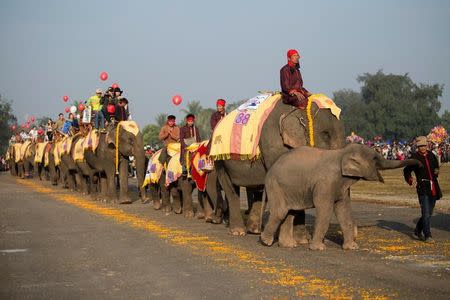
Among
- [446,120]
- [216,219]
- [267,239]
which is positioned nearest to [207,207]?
[216,219]

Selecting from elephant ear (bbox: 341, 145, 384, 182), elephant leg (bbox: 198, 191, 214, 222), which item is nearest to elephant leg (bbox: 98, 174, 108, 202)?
elephant leg (bbox: 198, 191, 214, 222)

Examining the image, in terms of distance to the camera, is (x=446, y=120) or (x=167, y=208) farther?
(x=446, y=120)

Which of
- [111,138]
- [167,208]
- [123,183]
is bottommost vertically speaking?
[167,208]

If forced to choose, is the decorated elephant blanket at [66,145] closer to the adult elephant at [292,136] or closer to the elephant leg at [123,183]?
the elephant leg at [123,183]

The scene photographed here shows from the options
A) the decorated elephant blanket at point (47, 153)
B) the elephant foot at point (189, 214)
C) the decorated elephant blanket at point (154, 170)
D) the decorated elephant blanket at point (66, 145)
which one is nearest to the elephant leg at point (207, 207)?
the elephant foot at point (189, 214)

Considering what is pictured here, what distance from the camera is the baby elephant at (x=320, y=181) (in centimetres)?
1202

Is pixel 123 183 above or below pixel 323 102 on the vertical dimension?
below

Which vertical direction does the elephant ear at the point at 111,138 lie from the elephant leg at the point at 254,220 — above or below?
above

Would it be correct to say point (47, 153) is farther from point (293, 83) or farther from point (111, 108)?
point (293, 83)

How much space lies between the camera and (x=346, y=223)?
39.9 ft

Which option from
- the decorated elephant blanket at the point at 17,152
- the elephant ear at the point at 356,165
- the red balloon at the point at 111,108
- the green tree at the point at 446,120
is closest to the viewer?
the elephant ear at the point at 356,165

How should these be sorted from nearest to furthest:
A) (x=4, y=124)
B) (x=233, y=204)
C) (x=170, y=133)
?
(x=233, y=204)
(x=170, y=133)
(x=4, y=124)

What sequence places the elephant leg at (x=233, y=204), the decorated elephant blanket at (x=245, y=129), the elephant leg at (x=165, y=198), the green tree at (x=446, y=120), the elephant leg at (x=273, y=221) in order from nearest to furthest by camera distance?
1. the elephant leg at (x=273, y=221)
2. the decorated elephant blanket at (x=245, y=129)
3. the elephant leg at (x=233, y=204)
4. the elephant leg at (x=165, y=198)
5. the green tree at (x=446, y=120)

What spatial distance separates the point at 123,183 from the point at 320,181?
12.4 meters
